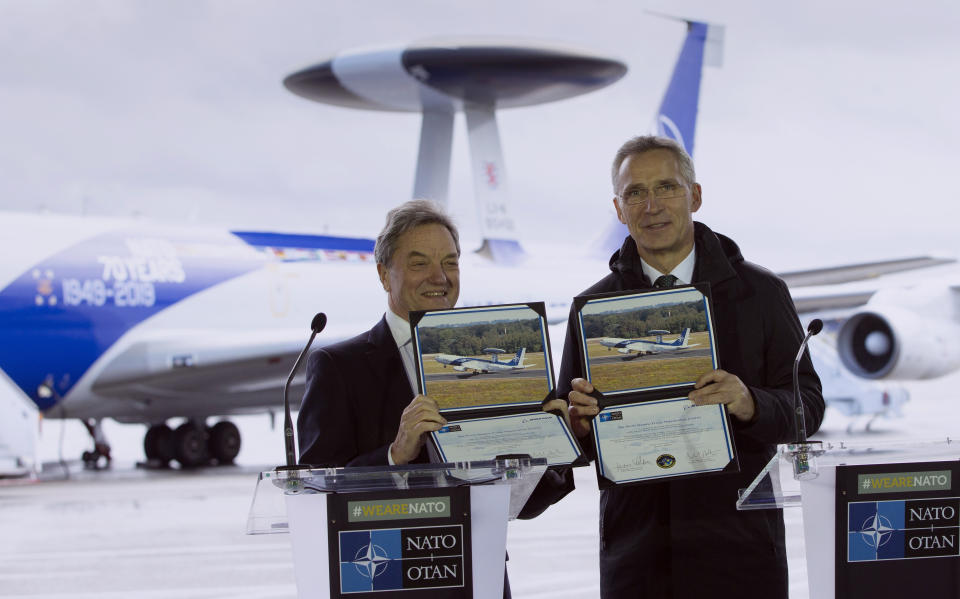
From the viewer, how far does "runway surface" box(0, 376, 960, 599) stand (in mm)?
4684

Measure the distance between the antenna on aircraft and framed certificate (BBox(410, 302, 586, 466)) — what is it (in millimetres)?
13074

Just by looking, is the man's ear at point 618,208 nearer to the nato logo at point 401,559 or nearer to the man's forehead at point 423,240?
the man's forehead at point 423,240

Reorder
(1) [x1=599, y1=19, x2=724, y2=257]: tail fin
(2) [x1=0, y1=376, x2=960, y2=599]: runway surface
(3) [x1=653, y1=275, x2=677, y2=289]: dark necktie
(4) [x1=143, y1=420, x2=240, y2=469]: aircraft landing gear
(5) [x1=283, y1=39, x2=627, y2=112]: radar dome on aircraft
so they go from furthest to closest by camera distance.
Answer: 1. (1) [x1=599, y1=19, x2=724, y2=257]: tail fin
2. (5) [x1=283, y1=39, x2=627, y2=112]: radar dome on aircraft
3. (4) [x1=143, y1=420, x2=240, y2=469]: aircraft landing gear
4. (2) [x1=0, y1=376, x2=960, y2=599]: runway surface
5. (3) [x1=653, y1=275, x2=677, y2=289]: dark necktie

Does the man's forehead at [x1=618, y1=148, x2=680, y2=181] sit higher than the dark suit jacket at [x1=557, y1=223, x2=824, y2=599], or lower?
higher

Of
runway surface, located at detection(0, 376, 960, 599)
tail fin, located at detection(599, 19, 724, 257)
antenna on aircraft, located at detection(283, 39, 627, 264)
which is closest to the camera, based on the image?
runway surface, located at detection(0, 376, 960, 599)

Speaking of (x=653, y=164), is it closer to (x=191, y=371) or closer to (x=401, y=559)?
(x=401, y=559)

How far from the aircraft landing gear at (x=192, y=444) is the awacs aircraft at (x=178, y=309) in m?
0.02

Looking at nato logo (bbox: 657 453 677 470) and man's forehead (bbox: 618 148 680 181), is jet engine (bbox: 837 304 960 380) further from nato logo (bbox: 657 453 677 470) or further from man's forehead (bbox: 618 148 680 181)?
nato logo (bbox: 657 453 677 470)

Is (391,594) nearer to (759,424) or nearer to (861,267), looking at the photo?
(759,424)

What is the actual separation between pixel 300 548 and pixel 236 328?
32.4ft

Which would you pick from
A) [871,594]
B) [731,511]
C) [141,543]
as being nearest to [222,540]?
[141,543]

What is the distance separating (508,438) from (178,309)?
938 cm

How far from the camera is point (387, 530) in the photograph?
149 cm

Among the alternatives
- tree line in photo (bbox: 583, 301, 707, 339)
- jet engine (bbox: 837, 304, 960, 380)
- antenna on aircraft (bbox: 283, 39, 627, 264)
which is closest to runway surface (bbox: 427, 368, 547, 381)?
tree line in photo (bbox: 583, 301, 707, 339)
